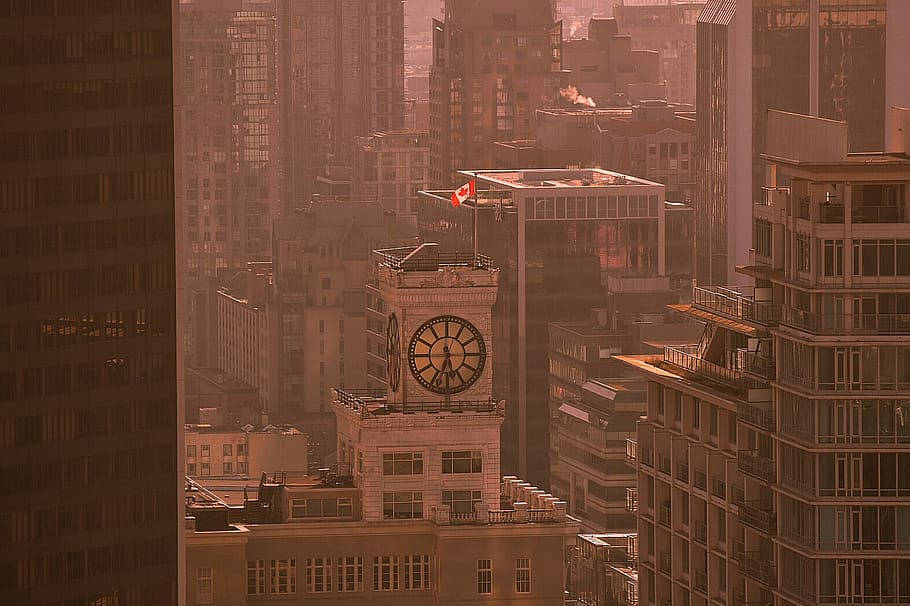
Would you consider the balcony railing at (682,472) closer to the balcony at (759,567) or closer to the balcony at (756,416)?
the balcony at (759,567)

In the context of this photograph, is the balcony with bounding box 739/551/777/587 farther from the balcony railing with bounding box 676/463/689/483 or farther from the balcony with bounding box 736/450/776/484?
the balcony railing with bounding box 676/463/689/483

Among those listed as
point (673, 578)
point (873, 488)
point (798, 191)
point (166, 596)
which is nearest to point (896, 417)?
point (873, 488)

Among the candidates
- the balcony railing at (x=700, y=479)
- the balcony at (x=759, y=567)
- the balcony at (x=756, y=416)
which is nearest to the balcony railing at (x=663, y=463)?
the balcony railing at (x=700, y=479)

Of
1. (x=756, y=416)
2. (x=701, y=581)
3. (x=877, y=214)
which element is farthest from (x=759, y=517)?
(x=877, y=214)

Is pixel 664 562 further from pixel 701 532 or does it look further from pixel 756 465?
pixel 756 465

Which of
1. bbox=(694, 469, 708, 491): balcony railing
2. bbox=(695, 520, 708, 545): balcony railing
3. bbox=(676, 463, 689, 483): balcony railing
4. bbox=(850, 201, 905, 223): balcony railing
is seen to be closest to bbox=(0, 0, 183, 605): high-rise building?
bbox=(676, 463, 689, 483): balcony railing
